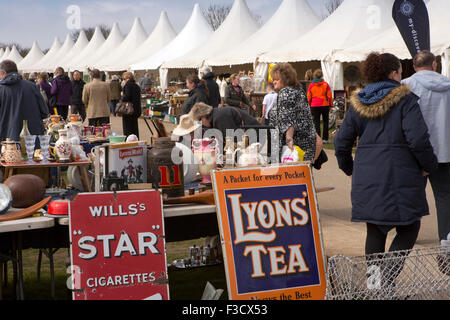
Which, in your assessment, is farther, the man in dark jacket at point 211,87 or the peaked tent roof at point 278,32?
the peaked tent roof at point 278,32

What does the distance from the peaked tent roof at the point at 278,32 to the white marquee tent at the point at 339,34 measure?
213cm

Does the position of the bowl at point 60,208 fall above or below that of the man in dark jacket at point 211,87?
below

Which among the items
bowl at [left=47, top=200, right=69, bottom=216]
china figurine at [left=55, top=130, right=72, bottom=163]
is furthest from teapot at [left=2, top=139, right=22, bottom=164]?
bowl at [left=47, top=200, right=69, bottom=216]

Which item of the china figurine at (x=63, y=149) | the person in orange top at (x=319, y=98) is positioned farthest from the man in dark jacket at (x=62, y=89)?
the china figurine at (x=63, y=149)

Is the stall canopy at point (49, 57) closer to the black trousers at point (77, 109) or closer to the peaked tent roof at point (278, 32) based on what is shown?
the peaked tent roof at point (278, 32)

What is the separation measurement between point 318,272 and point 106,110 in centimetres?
946

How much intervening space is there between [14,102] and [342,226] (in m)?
4.41

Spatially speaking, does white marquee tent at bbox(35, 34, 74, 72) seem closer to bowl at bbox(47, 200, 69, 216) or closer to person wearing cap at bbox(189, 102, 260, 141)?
person wearing cap at bbox(189, 102, 260, 141)

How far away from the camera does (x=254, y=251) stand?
3908 millimetres

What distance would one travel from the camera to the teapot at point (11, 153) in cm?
559

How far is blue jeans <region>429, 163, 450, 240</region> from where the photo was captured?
213 inches

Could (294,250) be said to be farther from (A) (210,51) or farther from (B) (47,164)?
(A) (210,51)

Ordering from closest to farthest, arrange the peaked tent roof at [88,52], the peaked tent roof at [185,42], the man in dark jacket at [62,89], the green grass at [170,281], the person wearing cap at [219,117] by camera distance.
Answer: the green grass at [170,281], the person wearing cap at [219,117], the man in dark jacket at [62,89], the peaked tent roof at [185,42], the peaked tent roof at [88,52]

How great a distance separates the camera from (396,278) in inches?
136
